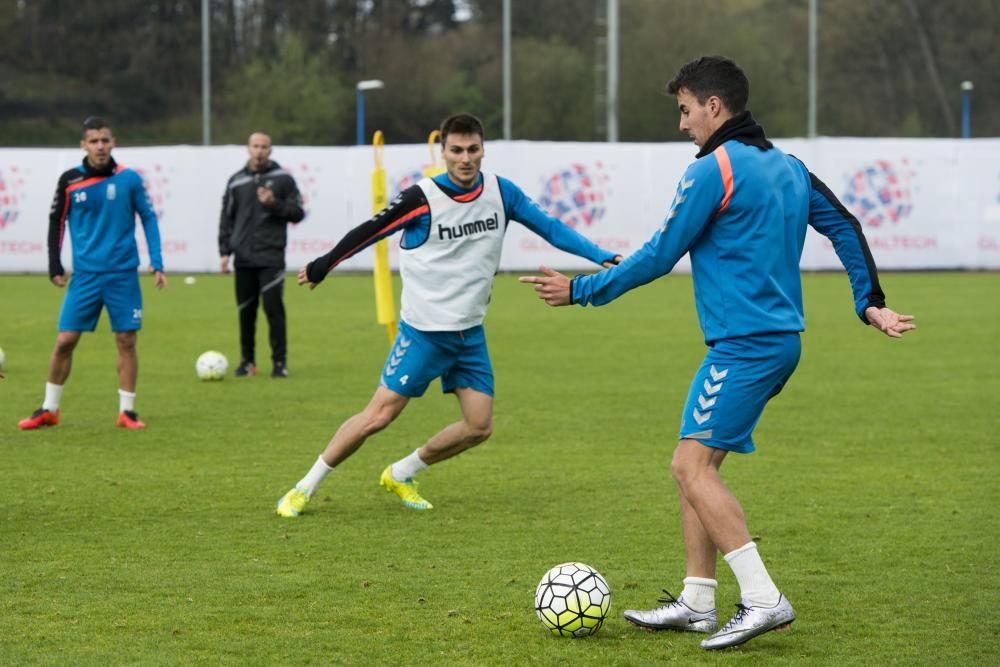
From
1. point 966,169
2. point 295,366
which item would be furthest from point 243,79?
point 295,366

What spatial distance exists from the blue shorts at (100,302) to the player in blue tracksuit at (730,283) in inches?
233

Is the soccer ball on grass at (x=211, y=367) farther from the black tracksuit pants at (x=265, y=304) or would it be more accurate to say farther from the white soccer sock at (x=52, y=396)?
the white soccer sock at (x=52, y=396)

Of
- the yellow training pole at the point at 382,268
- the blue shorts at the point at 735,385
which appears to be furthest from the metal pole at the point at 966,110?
the blue shorts at the point at 735,385

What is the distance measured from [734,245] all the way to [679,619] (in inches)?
56.2

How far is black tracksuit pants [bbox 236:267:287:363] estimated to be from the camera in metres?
14.1

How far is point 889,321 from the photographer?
541 centimetres

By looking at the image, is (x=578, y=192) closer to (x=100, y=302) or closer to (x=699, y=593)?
(x=100, y=302)

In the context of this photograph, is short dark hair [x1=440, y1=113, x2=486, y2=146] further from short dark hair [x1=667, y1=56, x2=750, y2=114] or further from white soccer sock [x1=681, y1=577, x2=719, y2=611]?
white soccer sock [x1=681, y1=577, x2=719, y2=611]

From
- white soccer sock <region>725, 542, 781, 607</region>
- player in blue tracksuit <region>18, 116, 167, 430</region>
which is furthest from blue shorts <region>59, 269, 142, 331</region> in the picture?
white soccer sock <region>725, 542, 781, 607</region>

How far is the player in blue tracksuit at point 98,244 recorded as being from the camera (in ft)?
34.6

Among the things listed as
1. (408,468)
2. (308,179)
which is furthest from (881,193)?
(408,468)

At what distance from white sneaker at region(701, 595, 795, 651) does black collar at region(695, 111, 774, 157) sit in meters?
1.62

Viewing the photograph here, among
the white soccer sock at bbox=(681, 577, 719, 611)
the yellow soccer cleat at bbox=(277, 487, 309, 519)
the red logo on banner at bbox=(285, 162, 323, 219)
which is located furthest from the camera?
the red logo on banner at bbox=(285, 162, 323, 219)

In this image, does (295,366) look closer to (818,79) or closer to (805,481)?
(805,481)
